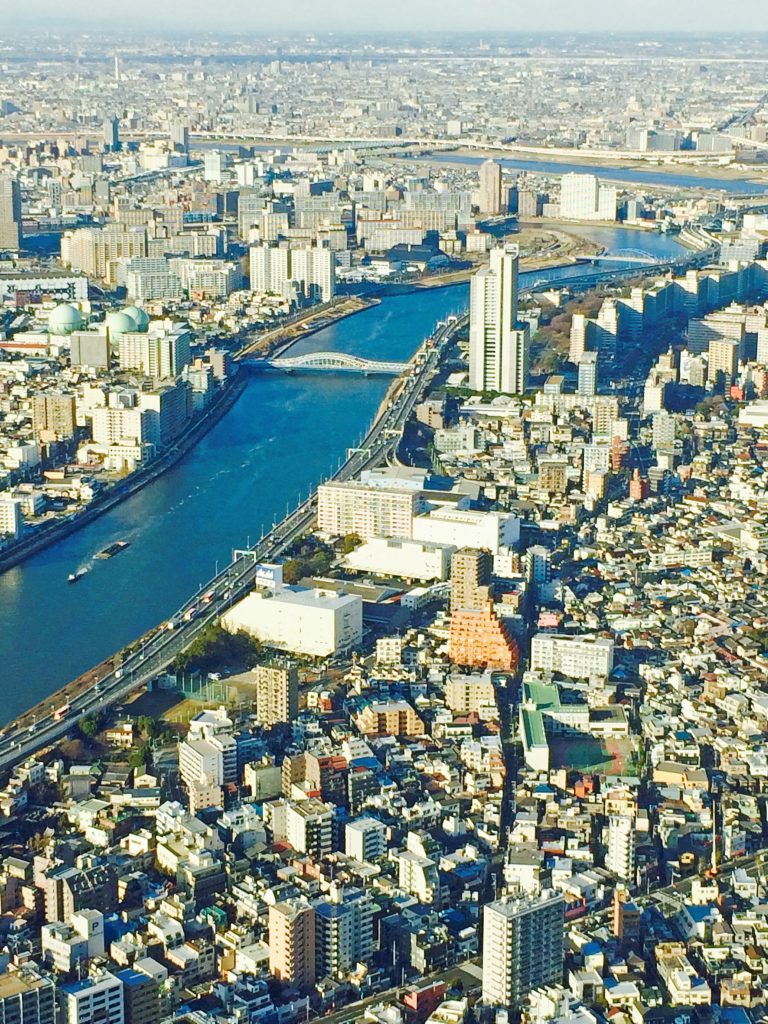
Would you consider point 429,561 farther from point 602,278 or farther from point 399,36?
point 399,36

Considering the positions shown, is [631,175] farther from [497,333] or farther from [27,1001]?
[27,1001]

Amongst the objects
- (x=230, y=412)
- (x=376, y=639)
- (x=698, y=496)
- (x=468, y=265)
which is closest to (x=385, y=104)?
(x=468, y=265)

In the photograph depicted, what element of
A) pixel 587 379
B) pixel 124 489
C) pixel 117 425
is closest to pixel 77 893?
pixel 124 489

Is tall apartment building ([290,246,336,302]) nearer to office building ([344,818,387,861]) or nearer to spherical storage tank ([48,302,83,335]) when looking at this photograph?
spherical storage tank ([48,302,83,335])

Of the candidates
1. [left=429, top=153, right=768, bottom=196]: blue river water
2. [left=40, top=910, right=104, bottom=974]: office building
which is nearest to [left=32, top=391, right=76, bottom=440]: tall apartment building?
[left=40, top=910, right=104, bottom=974]: office building

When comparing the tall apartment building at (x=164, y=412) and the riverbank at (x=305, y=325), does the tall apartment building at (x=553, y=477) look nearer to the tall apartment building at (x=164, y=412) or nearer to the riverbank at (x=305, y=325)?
the tall apartment building at (x=164, y=412)

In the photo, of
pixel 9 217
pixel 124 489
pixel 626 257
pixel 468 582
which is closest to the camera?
pixel 468 582
